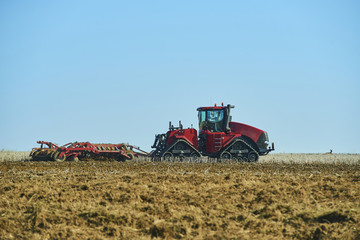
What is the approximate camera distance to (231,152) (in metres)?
21.6

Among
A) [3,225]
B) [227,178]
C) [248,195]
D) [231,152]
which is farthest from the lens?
[231,152]

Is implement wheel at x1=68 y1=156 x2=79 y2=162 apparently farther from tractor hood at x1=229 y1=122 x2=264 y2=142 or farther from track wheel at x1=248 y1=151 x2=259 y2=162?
track wheel at x1=248 y1=151 x2=259 y2=162

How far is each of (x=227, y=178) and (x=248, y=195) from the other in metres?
2.76

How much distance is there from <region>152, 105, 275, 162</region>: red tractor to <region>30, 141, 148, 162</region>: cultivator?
1.71m

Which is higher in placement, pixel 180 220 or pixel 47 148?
pixel 47 148

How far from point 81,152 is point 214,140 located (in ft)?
21.2

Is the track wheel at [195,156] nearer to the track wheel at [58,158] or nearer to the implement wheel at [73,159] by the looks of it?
the implement wheel at [73,159]

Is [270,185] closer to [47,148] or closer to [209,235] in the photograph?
[209,235]

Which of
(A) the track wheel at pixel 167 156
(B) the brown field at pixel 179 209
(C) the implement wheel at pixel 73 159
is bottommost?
(B) the brown field at pixel 179 209

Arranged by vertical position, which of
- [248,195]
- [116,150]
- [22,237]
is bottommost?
[22,237]

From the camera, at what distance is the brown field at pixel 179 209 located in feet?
24.4

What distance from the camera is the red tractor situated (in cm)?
2130

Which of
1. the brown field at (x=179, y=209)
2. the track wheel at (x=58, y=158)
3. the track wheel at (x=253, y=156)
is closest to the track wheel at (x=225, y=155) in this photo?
the track wheel at (x=253, y=156)

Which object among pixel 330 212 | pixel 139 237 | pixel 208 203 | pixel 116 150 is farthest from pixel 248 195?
pixel 116 150
